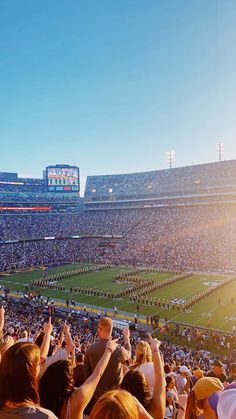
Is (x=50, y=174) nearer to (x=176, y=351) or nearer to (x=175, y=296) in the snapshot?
(x=175, y=296)

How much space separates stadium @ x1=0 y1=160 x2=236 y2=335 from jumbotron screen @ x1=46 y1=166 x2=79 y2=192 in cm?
22

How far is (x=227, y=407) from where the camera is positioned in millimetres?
1805

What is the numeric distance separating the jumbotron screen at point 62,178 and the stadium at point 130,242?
217 mm

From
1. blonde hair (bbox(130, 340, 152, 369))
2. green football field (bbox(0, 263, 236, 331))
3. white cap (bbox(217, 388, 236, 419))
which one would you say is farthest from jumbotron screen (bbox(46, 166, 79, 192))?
white cap (bbox(217, 388, 236, 419))

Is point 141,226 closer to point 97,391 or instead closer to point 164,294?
point 164,294

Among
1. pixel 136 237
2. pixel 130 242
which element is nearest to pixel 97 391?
pixel 130 242

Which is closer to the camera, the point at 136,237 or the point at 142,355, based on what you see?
the point at 142,355

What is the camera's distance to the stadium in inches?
1144

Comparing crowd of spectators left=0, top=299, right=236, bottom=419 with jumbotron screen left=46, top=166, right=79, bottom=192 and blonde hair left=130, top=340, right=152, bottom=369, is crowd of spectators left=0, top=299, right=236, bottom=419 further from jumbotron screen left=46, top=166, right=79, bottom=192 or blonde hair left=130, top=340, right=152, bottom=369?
jumbotron screen left=46, top=166, right=79, bottom=192

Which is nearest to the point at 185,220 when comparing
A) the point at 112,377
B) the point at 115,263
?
the point at 115,263

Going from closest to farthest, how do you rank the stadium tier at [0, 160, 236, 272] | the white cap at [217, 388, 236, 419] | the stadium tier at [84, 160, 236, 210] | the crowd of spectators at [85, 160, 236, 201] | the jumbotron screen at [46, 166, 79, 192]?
the white cap at [217, 388, 236, 419] < the stadium tier at [0, 160, 236, 272] < the stadium tier at [84, 160, 236, 210] < the crowd of spectators at [85, 160, 236, 201] < the jumbotron screen at [46, 166, 79, 192]

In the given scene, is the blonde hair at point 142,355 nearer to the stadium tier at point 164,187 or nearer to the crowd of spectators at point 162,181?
the stadium tier at point 164,187

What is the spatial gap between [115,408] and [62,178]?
244 feet

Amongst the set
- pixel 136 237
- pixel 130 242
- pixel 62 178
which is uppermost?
pixel 62 178
